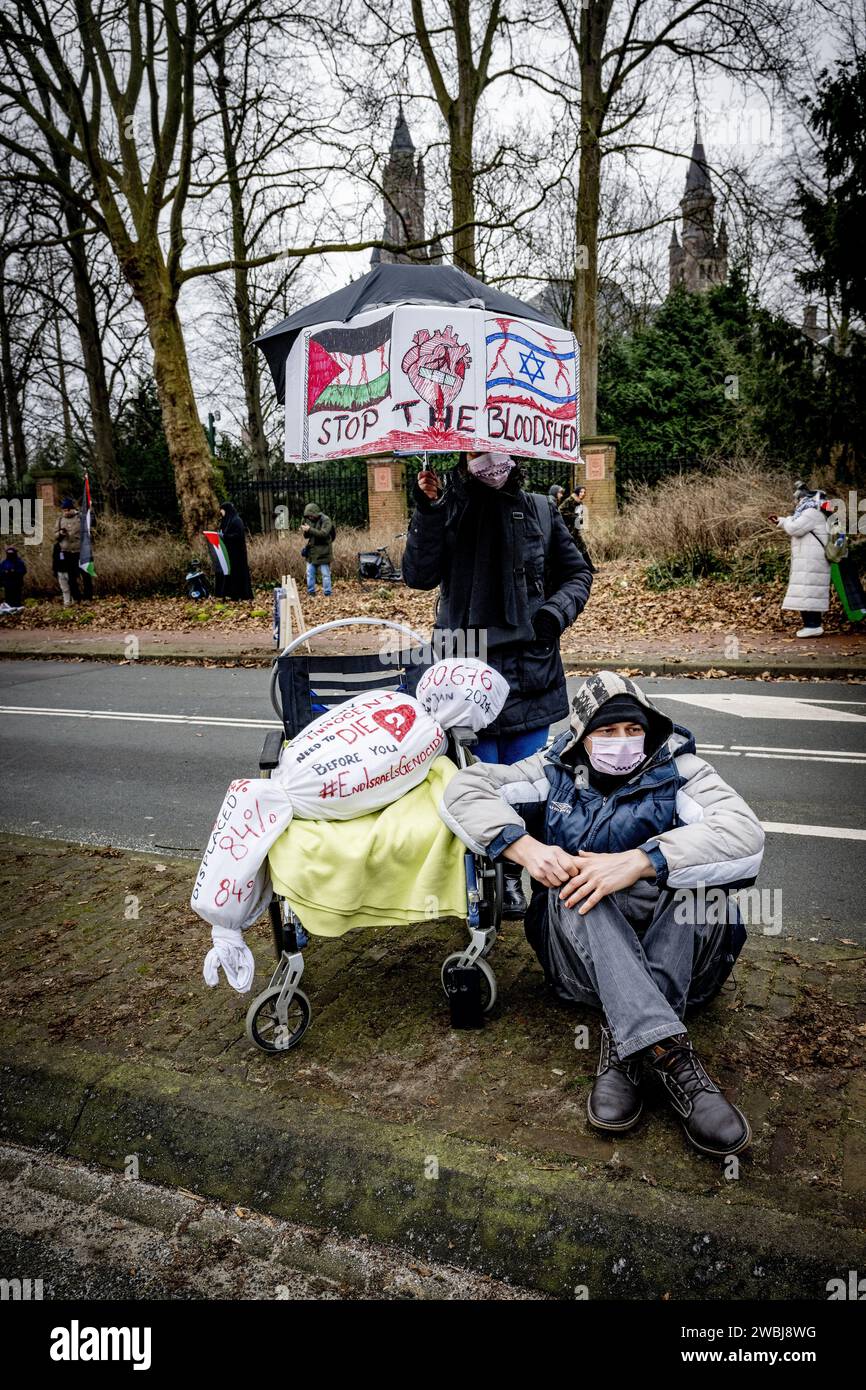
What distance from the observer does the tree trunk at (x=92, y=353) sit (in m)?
25.1

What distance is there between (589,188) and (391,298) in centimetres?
1811

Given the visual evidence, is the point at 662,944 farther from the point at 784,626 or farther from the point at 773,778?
the point at 784,626

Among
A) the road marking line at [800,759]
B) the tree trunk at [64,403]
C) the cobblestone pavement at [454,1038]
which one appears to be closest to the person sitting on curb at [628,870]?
Answer: the cobblestone pavement at [454,1038]

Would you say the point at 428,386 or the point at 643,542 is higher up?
the point at 643,542

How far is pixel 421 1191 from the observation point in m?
2.51

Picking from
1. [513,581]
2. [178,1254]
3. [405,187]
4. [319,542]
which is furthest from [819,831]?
[405,187]

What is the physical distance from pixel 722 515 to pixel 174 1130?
1469 centimetres

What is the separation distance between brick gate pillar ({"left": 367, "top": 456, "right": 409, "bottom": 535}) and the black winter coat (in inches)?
682

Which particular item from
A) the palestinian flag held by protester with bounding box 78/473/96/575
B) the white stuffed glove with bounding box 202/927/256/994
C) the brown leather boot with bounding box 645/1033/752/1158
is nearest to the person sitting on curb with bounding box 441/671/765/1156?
the brown leather boot with bounding box 645/1033/752/1158

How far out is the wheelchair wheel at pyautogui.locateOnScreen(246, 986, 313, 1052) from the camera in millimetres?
3092

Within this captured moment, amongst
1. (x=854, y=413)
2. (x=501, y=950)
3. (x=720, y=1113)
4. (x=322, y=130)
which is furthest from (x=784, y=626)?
(x=322, y=130)

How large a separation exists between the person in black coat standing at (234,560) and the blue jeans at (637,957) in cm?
1611

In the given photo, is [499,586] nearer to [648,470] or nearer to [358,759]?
[358,759]

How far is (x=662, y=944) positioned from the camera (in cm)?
283
